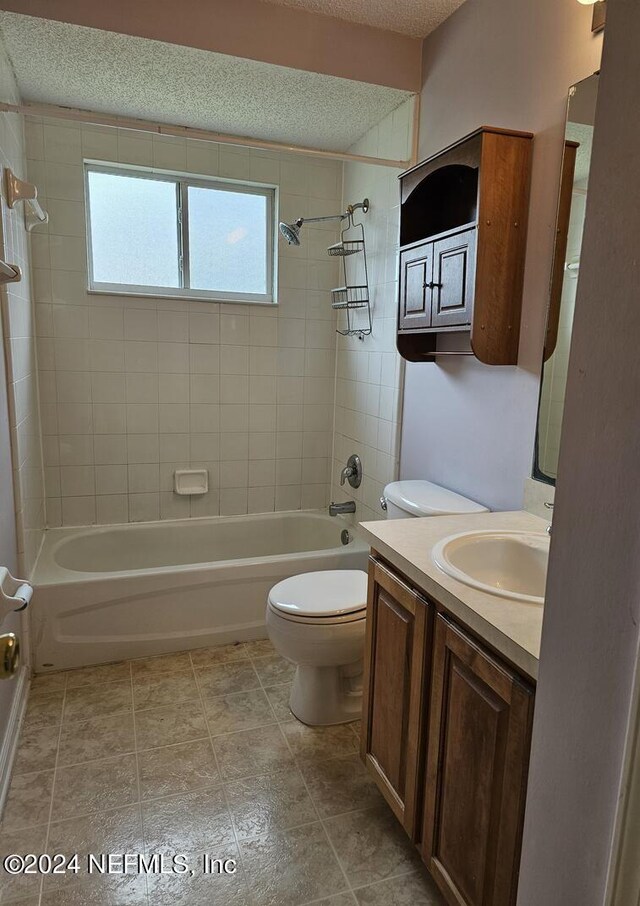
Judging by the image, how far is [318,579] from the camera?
2.27m

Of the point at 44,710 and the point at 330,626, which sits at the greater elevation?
the point at 330,626

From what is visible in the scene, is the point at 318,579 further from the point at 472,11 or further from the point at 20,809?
→ the point at 472,11

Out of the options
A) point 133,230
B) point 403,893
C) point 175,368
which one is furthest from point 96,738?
point 133,230

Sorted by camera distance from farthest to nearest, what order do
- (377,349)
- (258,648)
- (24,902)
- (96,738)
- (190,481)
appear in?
(190,481), (377,349), (258,648), (96,738), (24,902)

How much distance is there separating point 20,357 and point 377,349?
5.27 ft

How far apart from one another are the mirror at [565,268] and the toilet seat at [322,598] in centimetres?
77

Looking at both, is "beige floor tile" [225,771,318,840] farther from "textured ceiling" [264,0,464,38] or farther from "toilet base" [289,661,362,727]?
"textured ceiling" [264,0,464,38]

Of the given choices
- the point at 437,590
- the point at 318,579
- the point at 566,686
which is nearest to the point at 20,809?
the point at 318,579

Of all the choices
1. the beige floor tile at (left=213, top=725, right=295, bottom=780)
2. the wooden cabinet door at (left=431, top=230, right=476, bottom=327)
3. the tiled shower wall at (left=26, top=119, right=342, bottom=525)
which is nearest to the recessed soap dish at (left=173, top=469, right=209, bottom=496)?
the tiled shower wall at (left=26, top=119, right=342, bottom=525)

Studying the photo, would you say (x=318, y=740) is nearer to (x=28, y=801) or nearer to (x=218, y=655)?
(x=218, y=655)

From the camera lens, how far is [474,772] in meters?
1.19

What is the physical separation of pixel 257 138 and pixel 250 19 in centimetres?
94

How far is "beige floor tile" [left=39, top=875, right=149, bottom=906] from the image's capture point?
1462mm

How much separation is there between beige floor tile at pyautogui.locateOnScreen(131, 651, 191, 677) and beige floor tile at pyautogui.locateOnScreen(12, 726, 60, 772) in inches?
17.3
